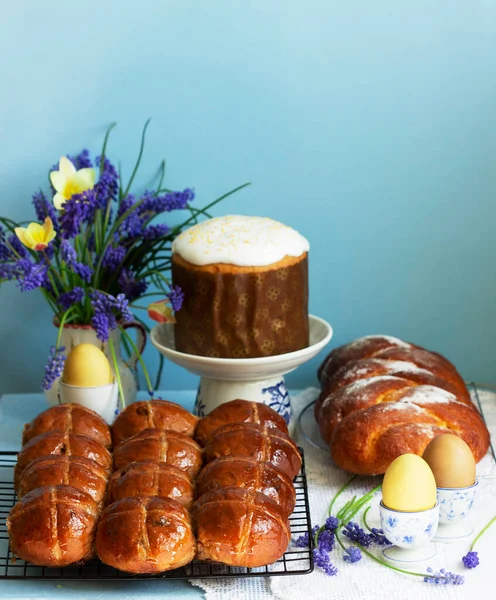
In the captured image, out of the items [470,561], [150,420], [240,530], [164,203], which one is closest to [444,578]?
[470,561]

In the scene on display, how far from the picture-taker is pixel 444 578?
101 cm

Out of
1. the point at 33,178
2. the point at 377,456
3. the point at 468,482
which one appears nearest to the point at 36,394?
the point at 33,178

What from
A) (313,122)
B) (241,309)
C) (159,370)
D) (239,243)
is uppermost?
(313,122)

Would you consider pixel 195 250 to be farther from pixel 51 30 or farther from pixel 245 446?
pixel 51 30

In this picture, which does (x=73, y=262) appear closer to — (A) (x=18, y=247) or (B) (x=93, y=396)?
(A) (x=18, y=247)

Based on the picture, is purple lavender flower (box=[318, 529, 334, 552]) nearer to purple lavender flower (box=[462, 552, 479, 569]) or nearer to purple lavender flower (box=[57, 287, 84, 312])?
purple lavender flower (box=[462, 552, 479, 569])

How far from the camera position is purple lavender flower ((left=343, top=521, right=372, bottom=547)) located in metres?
1.09

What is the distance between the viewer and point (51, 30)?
5.18ft

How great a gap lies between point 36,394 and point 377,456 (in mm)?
787

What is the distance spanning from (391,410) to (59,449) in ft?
1.63

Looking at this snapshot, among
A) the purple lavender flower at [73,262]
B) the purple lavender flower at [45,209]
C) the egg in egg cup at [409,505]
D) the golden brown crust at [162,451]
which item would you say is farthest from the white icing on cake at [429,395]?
the purple lavender flower at [45,209]

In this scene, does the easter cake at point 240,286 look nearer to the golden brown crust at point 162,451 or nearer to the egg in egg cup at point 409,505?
the golden brown crust at point 162,451

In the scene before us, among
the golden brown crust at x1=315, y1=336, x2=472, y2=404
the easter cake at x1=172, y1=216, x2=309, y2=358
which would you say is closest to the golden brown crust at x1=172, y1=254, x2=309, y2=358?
the easter cake at x1=172, y1=216, x2=309, y2=358

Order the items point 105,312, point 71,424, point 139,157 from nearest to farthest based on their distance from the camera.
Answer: point 71,424 → point 105,312 → point 139,157
